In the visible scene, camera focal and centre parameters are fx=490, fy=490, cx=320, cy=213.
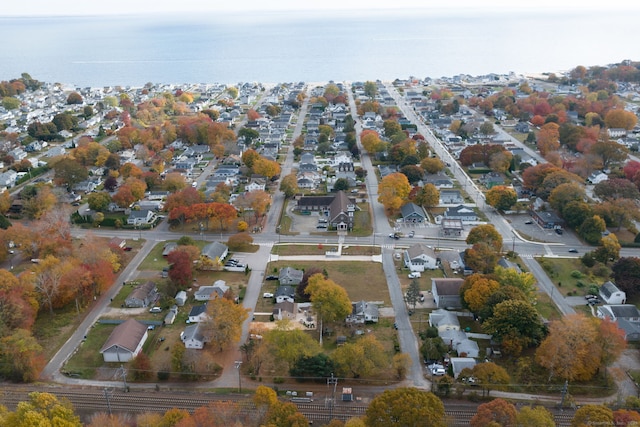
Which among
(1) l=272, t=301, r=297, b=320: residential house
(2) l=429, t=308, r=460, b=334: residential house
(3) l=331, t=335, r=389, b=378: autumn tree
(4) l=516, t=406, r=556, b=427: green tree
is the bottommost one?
(1) l=272, t=301, r=297, b=320: residential house

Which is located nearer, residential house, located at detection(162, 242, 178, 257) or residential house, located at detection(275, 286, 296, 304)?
residential house, located at detection(275, 286, 296, 304)

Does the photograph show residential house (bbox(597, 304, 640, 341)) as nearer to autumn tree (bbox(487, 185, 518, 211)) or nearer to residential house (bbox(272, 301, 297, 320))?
autumn tree (bbox(487, 185, 518, 211))

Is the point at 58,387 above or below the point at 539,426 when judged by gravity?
below

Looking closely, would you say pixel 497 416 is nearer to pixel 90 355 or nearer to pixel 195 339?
pixel 195 339

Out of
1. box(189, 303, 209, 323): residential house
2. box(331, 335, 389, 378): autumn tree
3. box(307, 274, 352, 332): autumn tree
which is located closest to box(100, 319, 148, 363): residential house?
box(189, 303, 209, 323): residential house

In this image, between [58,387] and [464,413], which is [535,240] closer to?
[464,413]

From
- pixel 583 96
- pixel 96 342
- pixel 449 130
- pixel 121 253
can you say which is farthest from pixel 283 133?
pixel 583 96

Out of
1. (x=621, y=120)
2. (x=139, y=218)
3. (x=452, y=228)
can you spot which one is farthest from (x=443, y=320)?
(x=621, y=120)
